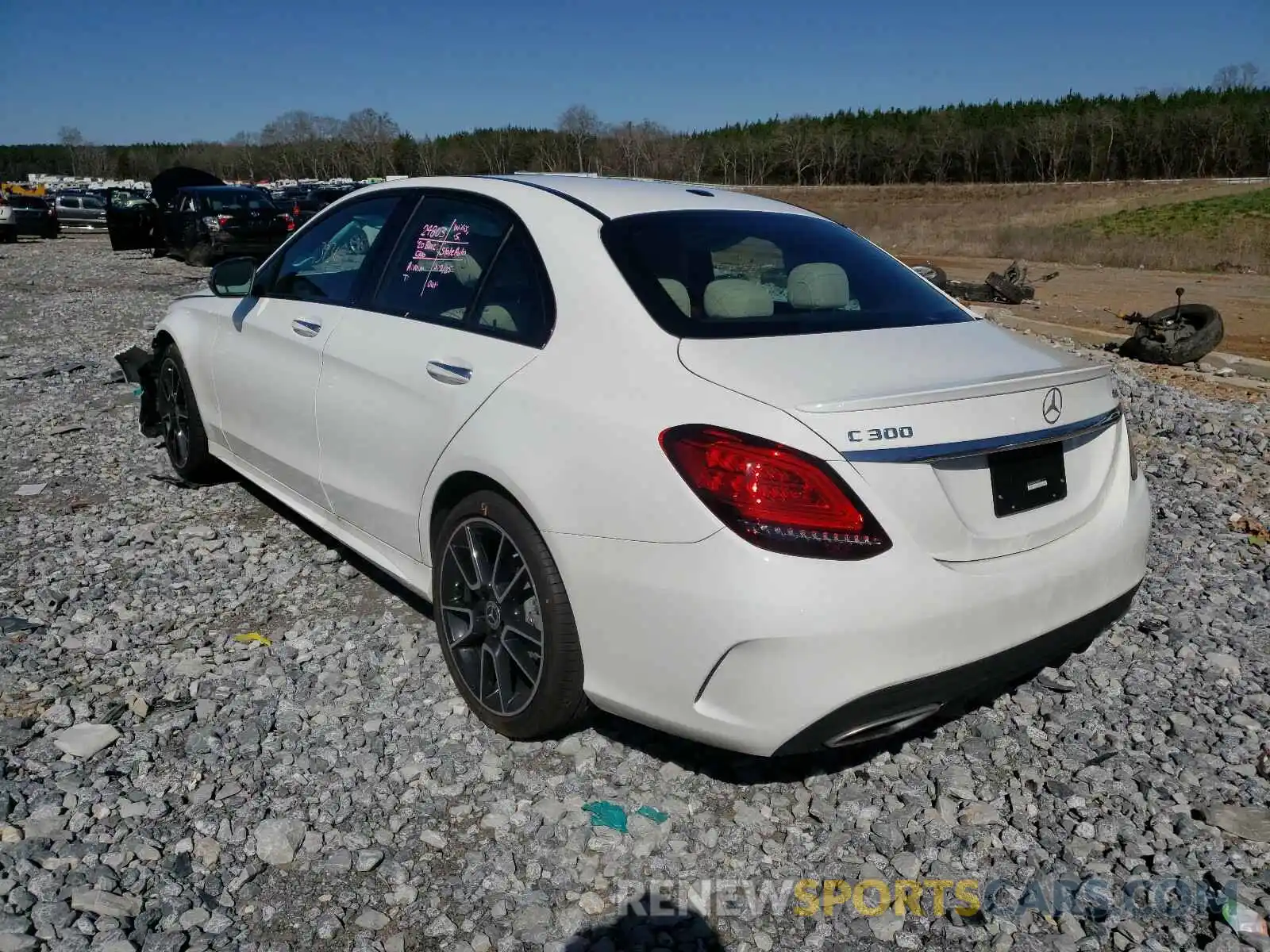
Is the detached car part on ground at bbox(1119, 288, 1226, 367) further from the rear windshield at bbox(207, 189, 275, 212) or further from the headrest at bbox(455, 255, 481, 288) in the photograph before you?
the rear windshield at bbox(207, 189, 275, 212)

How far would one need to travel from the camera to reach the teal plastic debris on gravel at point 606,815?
2719 mm

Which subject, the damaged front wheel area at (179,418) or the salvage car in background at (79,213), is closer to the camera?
the damaged front wheel area at (179,418)

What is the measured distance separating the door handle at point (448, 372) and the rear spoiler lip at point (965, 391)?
→ 118 centimetres

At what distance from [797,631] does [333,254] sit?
286cm

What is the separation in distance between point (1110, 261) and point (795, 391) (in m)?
32.6

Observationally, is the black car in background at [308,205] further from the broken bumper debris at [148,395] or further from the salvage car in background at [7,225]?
the broken bumper debris at [148,395]

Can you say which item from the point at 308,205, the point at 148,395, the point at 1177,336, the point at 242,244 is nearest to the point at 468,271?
the point at 148,395

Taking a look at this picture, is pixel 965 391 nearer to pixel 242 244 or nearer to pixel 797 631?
pixel 797 631

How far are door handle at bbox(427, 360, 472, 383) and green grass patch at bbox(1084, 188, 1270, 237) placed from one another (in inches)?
1850

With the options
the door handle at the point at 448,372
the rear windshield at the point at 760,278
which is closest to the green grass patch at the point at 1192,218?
the rear windshield at the point at 760,278

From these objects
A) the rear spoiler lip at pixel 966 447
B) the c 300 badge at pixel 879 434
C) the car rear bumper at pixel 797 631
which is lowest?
the car rear bumper at pixel 797 631

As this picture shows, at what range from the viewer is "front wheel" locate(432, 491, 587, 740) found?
8.95 ft

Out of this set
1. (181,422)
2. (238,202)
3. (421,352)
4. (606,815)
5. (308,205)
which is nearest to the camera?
(606,815)

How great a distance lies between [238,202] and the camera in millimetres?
19938
